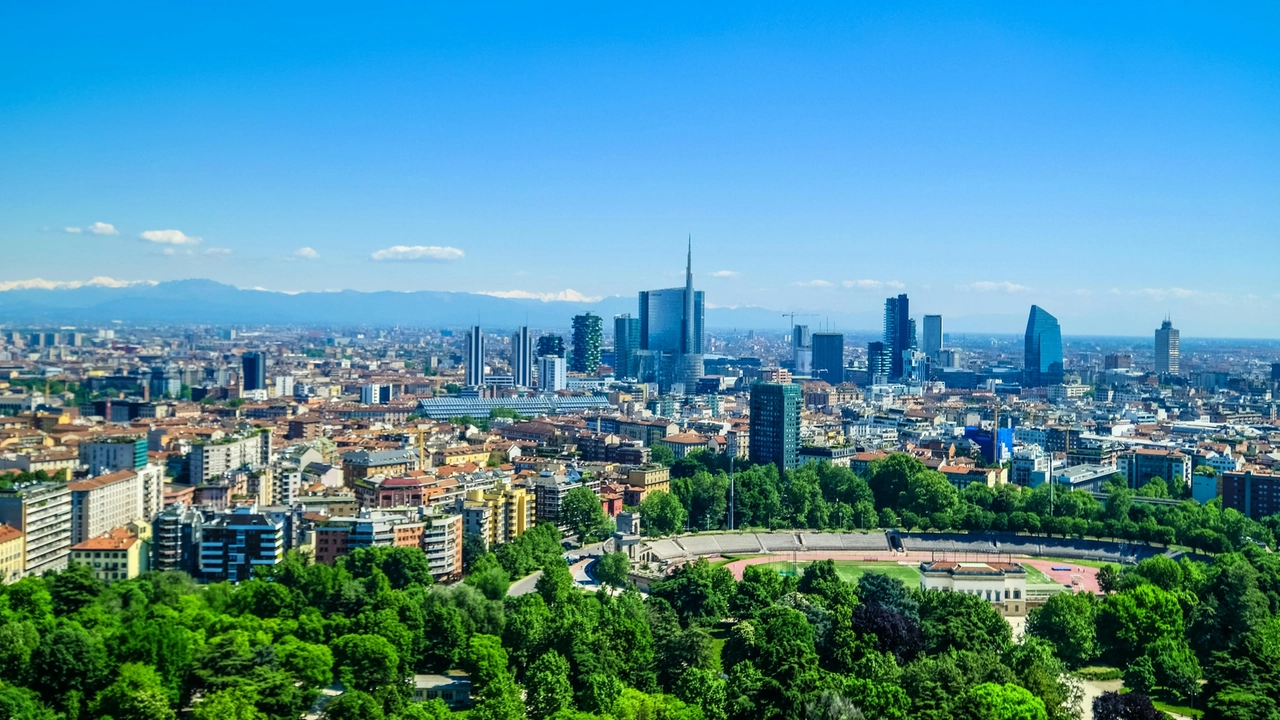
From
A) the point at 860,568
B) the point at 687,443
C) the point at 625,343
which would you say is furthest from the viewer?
the point at 625,343

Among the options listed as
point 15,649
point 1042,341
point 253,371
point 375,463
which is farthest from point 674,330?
point 15,649

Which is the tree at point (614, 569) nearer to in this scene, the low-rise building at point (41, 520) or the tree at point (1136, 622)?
the tree at point (1136, 622)

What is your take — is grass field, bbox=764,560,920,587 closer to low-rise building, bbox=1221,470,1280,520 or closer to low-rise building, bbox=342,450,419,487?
low-rise building, bbox=1221,470,1280,520

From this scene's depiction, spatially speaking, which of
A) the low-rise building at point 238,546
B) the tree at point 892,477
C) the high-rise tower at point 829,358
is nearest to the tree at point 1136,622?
the tree at point 892,477

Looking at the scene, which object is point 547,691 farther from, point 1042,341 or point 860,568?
point 1042,341

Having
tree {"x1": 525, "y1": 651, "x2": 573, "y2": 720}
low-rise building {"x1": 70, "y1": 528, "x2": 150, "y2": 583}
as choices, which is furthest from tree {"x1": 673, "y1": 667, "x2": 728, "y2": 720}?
low-rise building {"x1": 70, "y1": 528, "x2": 150, "y2": 583}

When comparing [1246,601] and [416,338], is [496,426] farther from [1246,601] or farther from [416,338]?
[416,338]
